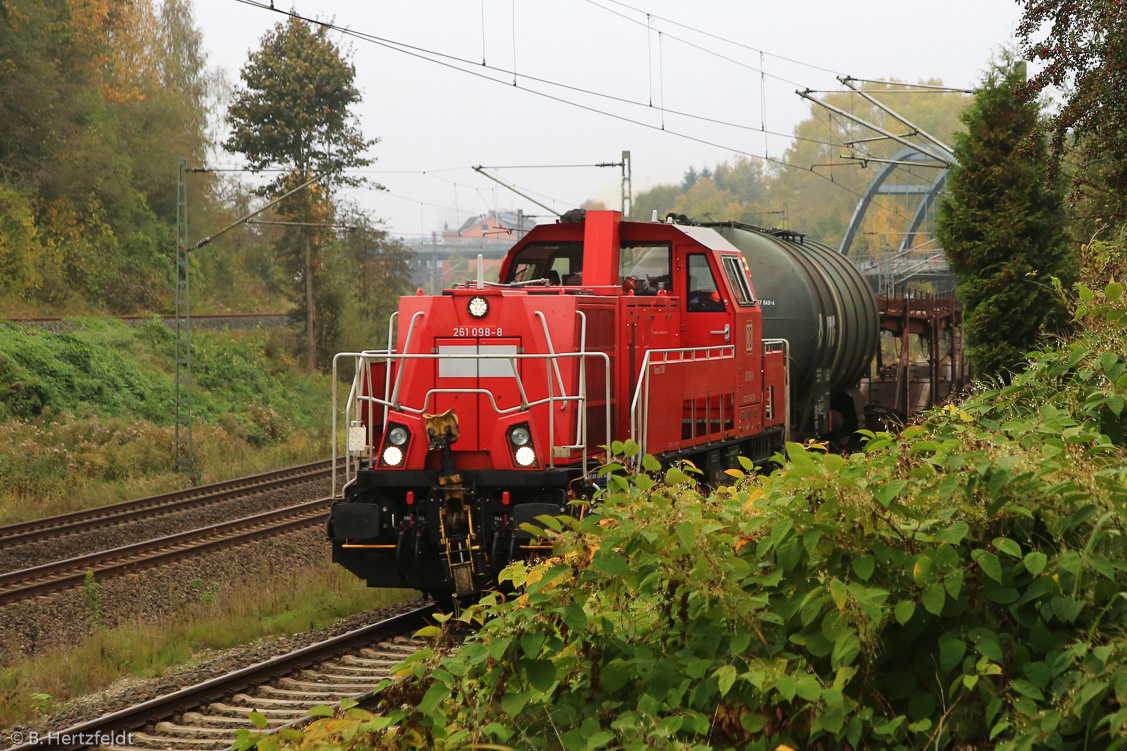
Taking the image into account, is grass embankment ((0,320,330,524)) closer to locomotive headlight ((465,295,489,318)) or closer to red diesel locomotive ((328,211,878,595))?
red diesel locomotive ((328,211,878,595))

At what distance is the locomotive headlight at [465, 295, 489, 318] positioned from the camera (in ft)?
28.9

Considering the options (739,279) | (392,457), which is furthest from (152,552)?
(739,279)

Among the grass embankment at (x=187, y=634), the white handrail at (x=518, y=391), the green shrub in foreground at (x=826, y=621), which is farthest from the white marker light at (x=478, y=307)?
the green shrub in foreground at (x=826, y=621)

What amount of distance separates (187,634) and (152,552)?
4.68 meters

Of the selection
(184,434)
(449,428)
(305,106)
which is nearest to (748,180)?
(305,106)

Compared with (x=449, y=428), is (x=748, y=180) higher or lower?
higher

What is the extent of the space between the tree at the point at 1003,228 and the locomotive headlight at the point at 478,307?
12.9 metres

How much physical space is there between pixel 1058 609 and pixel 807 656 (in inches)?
34.1

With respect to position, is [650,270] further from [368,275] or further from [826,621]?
[368,275]

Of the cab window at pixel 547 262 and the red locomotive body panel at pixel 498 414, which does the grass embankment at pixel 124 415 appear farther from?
the red locomotive body panel at pixel 498 414

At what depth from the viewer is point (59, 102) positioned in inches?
1335

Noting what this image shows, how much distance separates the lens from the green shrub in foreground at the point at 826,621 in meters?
3.18

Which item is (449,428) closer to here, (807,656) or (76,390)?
(807,656)

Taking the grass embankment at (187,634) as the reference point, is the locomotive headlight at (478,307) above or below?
above
